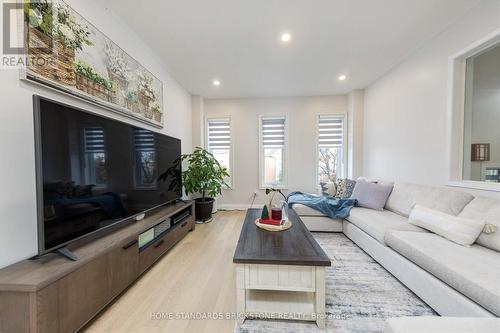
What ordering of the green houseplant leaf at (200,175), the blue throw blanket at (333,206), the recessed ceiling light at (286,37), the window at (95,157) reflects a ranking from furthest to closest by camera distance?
the green houseplant leaf at (200,175) < the blue throw blanket at (333,206) < the recessed ceiling light at (286,37) < the window at (95,157)

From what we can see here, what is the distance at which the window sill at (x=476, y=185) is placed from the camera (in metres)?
1.82

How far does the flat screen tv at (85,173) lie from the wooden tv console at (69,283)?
0.13 m

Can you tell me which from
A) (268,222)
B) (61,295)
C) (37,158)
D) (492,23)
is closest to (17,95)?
(37,158)

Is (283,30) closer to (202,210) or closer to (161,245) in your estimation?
(161,245)

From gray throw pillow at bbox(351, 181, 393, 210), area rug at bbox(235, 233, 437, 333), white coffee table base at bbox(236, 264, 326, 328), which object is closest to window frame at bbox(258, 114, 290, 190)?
gray throw pillow at bbox(351, 181, 393, 210)

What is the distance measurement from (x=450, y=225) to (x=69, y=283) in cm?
285

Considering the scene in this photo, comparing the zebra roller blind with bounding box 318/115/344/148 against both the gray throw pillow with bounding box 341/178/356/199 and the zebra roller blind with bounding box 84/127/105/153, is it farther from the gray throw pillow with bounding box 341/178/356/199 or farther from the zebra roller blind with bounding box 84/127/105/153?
the zebra roller blind with bounding box 84/127/105/153

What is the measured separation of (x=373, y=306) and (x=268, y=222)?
41.0 inches

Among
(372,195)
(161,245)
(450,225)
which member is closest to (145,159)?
(161,245)

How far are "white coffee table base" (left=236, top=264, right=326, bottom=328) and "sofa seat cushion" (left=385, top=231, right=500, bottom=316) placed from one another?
84cm

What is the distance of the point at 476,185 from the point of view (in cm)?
198

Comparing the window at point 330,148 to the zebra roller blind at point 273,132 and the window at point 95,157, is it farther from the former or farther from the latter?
the window at point 95,157

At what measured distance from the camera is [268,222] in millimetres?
2010

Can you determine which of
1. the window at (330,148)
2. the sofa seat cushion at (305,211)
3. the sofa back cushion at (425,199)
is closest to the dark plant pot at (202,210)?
the sofa seat cushion at (305,211)
